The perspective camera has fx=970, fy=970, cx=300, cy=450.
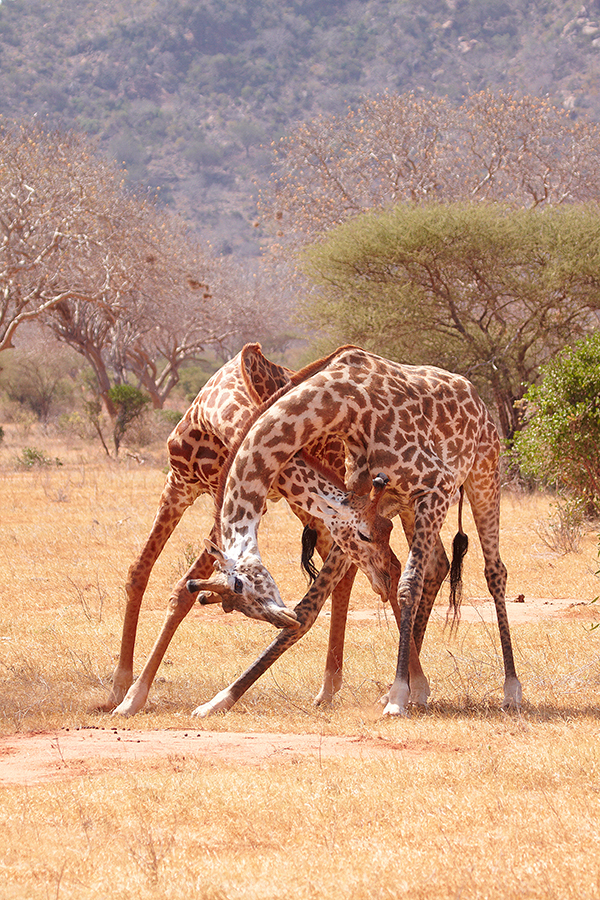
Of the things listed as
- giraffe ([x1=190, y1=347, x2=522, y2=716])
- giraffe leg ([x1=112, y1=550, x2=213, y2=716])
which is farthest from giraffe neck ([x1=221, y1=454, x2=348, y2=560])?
giraffe leg ([x1=112, y1=550, x2=213, y2=716])

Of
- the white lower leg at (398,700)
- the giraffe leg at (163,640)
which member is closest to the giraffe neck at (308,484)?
the giraffe leg at (163,640)

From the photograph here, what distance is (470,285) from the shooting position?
18.1m

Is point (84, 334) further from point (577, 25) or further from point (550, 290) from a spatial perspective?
point (577, 25)

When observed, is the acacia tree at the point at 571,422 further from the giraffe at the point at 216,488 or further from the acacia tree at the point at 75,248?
the acacia tree at the point at 75,248

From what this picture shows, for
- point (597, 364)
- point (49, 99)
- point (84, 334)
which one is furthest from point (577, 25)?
point (597, 364)

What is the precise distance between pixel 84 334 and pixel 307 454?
992 inches

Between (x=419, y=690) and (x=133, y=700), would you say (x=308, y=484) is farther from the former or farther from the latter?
(x=133, y=700)

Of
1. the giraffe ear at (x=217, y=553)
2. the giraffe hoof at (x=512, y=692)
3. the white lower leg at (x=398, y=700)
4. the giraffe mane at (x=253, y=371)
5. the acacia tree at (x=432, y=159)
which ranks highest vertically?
the acacia tree at (x=432, y=159)

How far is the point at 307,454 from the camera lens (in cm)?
534

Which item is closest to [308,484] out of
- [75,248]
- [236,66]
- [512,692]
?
[512,692]

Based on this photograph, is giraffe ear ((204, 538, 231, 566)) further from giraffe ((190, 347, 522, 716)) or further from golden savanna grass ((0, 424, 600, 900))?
golden savanna grass ((0, 424, 600, 900))

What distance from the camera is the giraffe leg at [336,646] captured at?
6.01 meters

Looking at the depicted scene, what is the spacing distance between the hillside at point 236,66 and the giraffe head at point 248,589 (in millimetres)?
65260

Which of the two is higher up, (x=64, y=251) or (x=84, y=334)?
(x=64, y=251)
